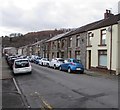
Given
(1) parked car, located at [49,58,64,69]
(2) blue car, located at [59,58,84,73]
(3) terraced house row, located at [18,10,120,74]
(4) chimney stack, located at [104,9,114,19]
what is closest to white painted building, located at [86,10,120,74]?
(3) terraced house row, located at [18,10,120,74]

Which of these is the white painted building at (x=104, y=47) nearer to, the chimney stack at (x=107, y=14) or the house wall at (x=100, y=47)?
the house wall at (x=100, y=47)

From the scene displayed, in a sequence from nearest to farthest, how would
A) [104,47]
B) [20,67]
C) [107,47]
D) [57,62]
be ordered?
[20,67], [107,47], [104,47], [57,62]

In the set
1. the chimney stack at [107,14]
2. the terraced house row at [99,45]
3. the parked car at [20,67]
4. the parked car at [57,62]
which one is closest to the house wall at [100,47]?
the terraced house row at [99,45]

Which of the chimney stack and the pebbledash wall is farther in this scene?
the chimney stack

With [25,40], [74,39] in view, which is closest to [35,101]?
[74,39]

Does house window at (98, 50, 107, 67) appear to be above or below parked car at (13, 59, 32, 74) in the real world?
above

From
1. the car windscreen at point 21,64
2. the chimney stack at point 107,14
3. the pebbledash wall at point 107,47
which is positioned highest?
the chimney stack at point 107,14

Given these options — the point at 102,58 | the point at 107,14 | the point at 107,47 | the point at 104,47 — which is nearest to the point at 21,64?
the point at 107,47

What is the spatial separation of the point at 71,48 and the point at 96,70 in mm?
11655

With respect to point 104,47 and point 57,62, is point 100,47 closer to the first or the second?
A: point 104,47

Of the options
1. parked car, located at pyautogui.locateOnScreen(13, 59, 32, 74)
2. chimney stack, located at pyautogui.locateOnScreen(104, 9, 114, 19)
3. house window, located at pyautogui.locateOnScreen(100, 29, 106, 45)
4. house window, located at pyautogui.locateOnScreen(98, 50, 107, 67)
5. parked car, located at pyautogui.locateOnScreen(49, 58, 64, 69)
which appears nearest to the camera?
parked car, located at pyautogui.locateOnScreen(13, 59, 32, 74)

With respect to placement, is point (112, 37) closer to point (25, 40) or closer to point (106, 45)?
point (106, 45)

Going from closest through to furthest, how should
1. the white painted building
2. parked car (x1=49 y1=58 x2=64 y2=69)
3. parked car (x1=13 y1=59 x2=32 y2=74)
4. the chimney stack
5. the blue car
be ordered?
parked car (x1=13 y1=59 x2=32 y2=74) → the white painted building → the blue car → parked car (x1=49 y1=58 x2=64 y2=69) → the chimney stack

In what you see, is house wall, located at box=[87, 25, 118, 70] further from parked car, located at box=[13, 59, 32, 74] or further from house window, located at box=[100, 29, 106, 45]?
parked car, located at box=[13, 59, 32, 74]
